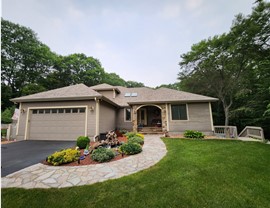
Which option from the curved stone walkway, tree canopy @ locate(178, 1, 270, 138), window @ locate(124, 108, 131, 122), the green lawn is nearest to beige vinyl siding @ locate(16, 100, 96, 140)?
the curved stone walkway

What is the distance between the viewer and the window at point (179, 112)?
10.6 meters

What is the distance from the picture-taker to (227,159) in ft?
15.4

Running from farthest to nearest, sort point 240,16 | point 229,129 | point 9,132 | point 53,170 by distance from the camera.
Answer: point 240,16, point 229,129, point 9,132, point 53,170

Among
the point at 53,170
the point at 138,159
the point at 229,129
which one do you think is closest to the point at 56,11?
the point at 53,170

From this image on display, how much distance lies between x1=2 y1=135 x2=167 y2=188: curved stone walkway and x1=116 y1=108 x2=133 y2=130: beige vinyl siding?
7.73 m

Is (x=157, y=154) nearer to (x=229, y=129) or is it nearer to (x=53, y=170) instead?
(x=53, y=170)

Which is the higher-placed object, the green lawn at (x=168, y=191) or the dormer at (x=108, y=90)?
the dormer at (x=108, y=90)

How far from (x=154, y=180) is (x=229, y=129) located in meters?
9.53

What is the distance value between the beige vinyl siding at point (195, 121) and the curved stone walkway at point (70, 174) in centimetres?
630

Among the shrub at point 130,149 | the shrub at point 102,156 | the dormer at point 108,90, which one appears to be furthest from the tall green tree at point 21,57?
the shrub at point 130,149

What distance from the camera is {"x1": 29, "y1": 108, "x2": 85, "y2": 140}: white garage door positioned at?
8.41 meters

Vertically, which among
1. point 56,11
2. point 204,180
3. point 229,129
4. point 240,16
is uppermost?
point 240,16

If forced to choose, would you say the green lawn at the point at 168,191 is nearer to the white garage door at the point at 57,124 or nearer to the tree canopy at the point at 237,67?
the white garage door at the point at 57,124

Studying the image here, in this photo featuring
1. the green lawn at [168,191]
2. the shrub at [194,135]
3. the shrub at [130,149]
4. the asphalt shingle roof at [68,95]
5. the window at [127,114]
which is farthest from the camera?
the window at [127,114]
